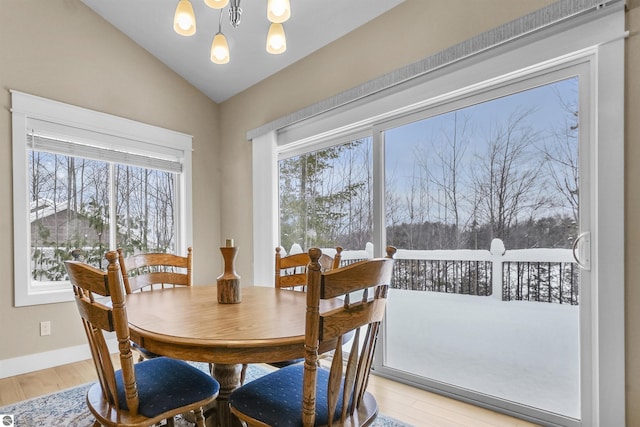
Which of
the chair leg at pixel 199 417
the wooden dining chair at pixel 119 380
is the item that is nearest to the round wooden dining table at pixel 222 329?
the wooden dining chair at pixel 119 380

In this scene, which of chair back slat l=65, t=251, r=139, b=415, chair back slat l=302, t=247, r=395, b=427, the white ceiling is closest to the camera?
chair back slat l=302, t=247, r=395, b=427

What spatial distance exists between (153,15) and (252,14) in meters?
0.90

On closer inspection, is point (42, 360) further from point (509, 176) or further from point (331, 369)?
point (509, 176)

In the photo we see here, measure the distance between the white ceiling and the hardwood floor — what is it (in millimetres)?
2630

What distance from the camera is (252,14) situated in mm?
2812

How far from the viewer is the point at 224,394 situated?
173 cm

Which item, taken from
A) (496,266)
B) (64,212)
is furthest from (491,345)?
(64,212)

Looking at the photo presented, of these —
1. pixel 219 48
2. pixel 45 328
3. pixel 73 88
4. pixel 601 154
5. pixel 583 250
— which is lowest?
pixel 45 328

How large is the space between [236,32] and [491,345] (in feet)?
9.86

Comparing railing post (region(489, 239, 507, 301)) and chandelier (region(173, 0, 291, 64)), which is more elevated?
chandelier (region(173, 0, 291, 64))

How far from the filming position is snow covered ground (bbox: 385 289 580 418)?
6.36 feet

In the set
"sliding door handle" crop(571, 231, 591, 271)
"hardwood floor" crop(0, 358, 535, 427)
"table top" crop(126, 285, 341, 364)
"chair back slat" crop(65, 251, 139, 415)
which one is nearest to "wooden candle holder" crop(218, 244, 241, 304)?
"table top" crop(126, 285, 341, 364)

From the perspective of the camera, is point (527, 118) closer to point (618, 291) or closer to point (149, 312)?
point (618, 291)

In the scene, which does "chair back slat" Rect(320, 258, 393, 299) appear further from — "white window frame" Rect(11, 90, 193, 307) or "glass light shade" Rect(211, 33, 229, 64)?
"white window frame" Rect(11, 90, 193, 307)
